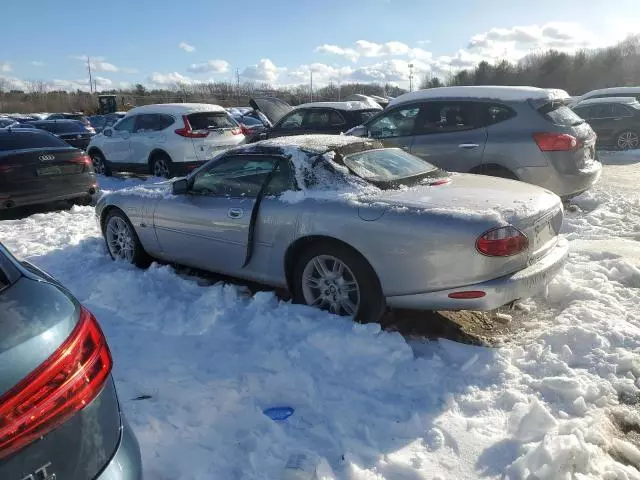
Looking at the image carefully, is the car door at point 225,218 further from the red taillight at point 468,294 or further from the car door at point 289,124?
the car door at point 289,124

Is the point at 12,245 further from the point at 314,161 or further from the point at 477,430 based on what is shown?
the point at 477,430

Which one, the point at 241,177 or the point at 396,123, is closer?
the point at 241,177

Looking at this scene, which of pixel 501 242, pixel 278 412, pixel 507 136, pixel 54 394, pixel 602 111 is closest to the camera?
pixel 54 394

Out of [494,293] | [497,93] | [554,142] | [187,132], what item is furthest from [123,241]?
[187,132]

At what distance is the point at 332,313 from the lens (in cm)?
401

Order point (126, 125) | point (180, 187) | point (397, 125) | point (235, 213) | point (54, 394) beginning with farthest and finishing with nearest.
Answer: point (126, 125) < point (397, 125) < point (180, 187) < point (235, 213) < point (54, 394)

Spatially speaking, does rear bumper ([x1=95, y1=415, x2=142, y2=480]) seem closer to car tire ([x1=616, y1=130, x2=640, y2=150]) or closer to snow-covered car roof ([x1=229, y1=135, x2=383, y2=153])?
snow-covered car roof ([x1=229, y1=135, x2=383, y2=153])

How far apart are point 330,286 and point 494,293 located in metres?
1.18

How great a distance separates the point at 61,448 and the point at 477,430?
2.08 metres

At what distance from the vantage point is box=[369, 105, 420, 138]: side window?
789 cm

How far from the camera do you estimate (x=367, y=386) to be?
322cm

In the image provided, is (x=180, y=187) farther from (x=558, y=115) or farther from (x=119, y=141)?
(x=119, y=141)

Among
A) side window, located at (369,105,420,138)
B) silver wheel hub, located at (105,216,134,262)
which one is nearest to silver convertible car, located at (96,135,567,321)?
silver wheel hub, located at (105,216,134,262)

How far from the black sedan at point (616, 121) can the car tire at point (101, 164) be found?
1333cm
